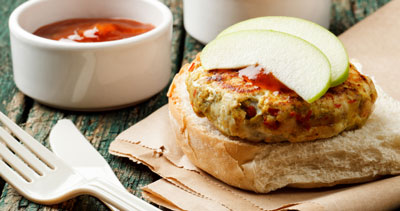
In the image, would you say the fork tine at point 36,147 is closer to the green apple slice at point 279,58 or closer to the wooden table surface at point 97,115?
the wooden table surface at point 97,115

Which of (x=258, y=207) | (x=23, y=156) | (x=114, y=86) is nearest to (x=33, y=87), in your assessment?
(x=114, y=86)

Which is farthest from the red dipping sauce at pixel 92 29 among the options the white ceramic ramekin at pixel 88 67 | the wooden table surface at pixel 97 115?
the wooden table surface at pixel 97 115

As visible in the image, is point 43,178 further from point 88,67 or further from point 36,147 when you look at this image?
point 88,67

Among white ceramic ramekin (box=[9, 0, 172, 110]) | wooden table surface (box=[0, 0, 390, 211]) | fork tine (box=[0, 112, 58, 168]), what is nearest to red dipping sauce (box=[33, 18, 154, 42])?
white ceramic ramekin (box=[9, 0, 172, 110])

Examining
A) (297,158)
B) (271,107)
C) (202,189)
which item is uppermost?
(271,107)

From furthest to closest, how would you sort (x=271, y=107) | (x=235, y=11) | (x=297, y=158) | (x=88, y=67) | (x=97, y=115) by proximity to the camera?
1. (x=235, y=11)
2. (x=97, y=115)
3. (x=88, y=67)
4. (x=297, y=158)
5. (x=271, y=107)

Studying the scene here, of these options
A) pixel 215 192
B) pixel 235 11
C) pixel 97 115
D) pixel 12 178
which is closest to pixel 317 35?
pixel 215 192

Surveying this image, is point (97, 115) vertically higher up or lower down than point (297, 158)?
lower down
